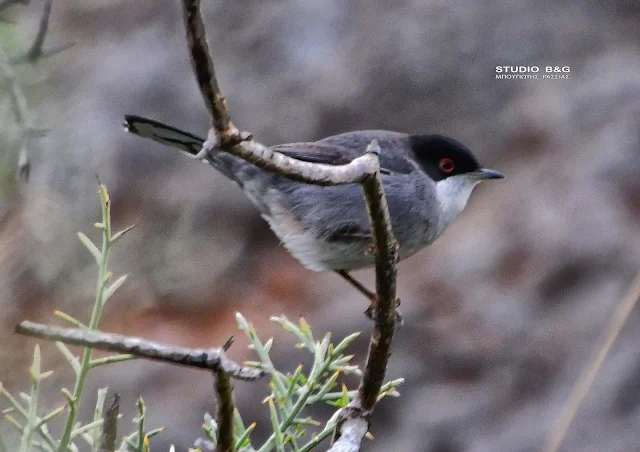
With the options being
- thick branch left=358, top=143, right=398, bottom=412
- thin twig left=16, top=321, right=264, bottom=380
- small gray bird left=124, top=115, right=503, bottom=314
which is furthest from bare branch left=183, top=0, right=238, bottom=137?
small gray bird left=124, top=115, right=503, bottom=314

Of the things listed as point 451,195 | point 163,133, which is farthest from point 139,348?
point 451,195

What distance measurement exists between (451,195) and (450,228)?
205cm

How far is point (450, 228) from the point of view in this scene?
209 inches

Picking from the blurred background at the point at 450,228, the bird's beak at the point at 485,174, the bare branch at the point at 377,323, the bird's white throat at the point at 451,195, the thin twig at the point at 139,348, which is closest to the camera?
the thin twig at the point at 139,348

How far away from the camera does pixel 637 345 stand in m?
4.71

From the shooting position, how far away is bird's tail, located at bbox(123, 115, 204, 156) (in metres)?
2.54

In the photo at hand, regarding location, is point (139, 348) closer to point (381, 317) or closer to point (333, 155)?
point (381, 317)

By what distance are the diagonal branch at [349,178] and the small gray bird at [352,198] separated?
829mm

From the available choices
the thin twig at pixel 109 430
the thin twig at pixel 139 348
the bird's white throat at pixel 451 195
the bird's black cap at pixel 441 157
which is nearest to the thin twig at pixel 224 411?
the thin twig at pixel 139 348

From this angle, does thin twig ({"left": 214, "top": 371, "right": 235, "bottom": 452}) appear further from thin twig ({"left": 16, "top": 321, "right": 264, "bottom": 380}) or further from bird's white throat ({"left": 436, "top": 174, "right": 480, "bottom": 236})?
bird's white throat ({"left": 436, "top": 174, "right": 480, "bottom": 236})

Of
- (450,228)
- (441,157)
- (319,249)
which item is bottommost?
(450,228)

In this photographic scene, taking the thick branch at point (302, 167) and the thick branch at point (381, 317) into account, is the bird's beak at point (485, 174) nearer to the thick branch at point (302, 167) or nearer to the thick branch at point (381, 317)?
the thick branch at point (381, 317)

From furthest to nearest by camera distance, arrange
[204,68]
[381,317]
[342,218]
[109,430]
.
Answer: [342,218] → [381,317] → [109,430] → [204,68]

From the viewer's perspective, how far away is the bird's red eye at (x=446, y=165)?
11.0ft
